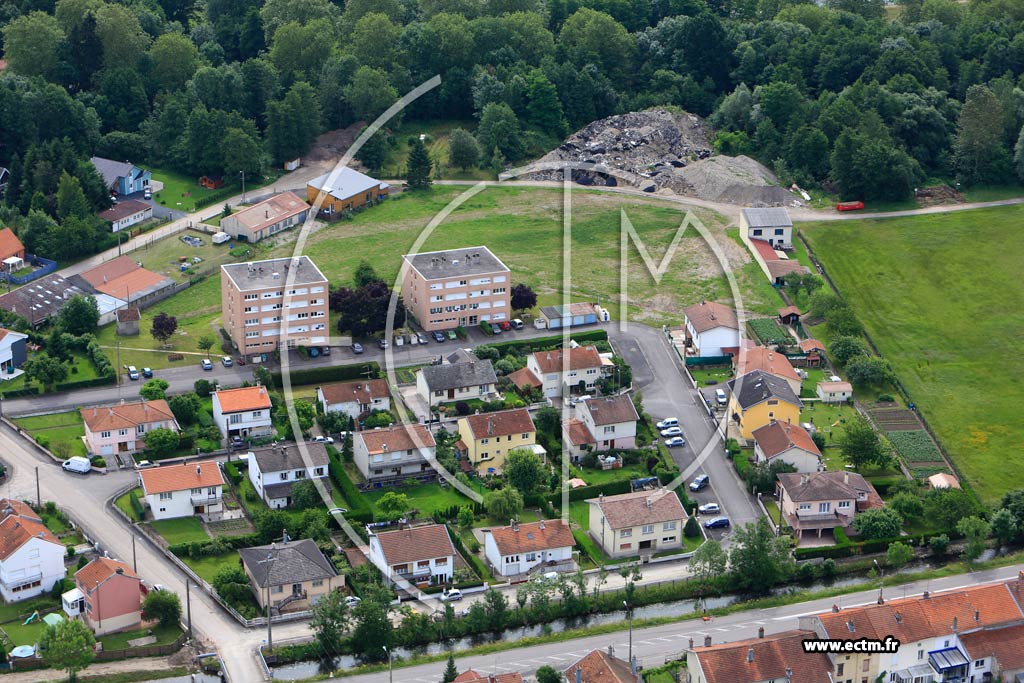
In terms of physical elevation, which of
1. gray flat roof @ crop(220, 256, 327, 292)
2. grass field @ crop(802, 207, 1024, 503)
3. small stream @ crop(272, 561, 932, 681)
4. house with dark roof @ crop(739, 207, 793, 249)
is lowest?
grass field @ crop(802, 207, 1024, 503)

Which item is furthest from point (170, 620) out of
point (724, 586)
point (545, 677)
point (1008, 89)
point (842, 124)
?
point (1008, 89)

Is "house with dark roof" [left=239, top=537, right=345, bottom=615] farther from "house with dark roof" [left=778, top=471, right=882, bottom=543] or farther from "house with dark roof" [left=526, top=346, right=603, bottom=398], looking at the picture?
"house with dark roof" [left=778, top=471, right=882, bottom=543]

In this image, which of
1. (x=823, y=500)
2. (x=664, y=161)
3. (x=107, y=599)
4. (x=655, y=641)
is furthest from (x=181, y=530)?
(x=664, y=161)

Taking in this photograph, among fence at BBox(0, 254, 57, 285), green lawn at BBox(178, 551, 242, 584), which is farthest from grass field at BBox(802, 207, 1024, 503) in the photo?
fence at BBox(0, 254, 57, 285)

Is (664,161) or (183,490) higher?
(183,490)

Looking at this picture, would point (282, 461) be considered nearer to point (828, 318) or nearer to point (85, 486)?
point (85, 486)

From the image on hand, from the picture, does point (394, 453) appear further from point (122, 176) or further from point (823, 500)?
point (122, 176)
